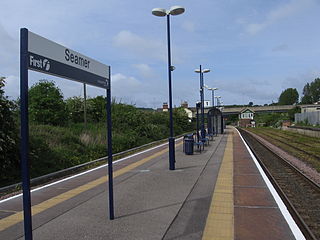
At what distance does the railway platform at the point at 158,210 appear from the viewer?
4.93 m

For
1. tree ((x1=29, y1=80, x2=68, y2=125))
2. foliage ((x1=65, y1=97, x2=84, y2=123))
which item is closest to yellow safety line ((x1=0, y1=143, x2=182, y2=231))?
tree ((x1=29, y1=80, x2=68, y2=125))

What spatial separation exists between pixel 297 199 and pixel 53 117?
14.1m

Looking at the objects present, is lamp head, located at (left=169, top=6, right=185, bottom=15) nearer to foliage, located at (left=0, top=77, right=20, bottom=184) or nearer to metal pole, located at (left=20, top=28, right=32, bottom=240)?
foliage, located at (left=0, top=77, right=20, bottom=184)

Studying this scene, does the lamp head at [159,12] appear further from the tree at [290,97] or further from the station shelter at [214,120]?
the tree at [290,97]

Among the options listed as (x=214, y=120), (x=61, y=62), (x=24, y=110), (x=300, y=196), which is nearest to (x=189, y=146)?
(x=300, y=196)

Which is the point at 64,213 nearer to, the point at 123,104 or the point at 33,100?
the point at 33,100

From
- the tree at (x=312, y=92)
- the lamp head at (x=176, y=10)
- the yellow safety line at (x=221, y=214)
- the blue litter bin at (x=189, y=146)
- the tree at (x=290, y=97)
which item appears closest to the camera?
the yellow safety line at (x=221, y=214)

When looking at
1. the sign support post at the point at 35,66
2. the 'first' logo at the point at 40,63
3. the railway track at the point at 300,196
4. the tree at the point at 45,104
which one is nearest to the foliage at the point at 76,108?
the tree at the point at 45,104

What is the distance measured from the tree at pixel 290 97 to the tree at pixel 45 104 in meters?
169

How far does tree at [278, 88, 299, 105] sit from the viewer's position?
171000 mm

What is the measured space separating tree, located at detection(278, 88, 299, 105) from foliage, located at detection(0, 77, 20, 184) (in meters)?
176

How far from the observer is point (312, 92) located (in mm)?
152125

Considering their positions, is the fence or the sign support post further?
the fence

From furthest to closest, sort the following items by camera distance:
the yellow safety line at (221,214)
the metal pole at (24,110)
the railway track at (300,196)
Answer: the railway track at (300,196), the yellow safety line at (221,214), the metal pole at (24,110)
